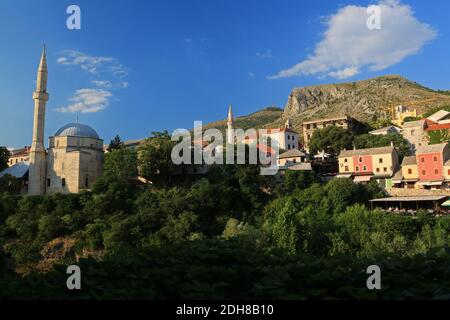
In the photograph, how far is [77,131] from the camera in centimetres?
4797

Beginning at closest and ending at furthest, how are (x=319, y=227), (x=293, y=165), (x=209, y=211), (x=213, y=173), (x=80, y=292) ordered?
(x=80, y=292) → (x=319, y=227) → (x=209, y=211) → (x=213, y=173) → (x=293, y=165)

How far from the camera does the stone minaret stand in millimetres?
45281

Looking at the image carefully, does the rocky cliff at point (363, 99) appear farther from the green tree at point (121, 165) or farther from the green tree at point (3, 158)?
the green tree at point (3, 158)

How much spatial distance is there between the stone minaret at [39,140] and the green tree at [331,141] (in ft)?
121

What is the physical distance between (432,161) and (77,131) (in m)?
38.3

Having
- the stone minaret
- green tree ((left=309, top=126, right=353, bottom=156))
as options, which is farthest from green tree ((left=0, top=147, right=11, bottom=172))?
green tree ((left=309, top=126, right=353, bottom=156))

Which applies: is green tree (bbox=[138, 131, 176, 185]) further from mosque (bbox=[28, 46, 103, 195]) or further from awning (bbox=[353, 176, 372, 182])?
awning (bbox=[353, 176, 372, 182])

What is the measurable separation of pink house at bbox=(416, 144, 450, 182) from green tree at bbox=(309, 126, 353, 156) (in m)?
16.0

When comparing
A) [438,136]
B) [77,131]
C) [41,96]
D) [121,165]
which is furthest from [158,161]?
[438,136]

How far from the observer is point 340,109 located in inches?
3920
